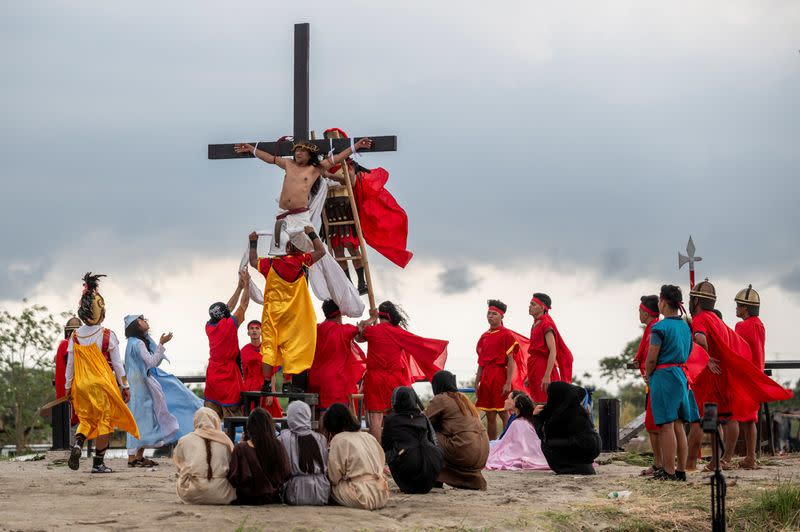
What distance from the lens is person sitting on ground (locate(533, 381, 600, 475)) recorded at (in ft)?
39.4

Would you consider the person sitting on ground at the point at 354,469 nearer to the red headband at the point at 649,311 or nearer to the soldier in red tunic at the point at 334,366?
the soldier in red tunic at the point at 334,366

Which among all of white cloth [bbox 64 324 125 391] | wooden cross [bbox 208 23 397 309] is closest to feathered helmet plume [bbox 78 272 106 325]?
white cloth [bbox 64 324 125 391]

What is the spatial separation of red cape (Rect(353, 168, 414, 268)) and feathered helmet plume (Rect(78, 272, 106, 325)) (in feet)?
9.74

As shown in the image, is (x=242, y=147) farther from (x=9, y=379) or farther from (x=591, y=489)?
(x=9, y=379)

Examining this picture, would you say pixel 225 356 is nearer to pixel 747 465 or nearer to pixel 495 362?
pixel 495 362

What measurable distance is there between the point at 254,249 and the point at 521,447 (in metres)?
3.83

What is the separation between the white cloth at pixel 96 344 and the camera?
11836 millimetres

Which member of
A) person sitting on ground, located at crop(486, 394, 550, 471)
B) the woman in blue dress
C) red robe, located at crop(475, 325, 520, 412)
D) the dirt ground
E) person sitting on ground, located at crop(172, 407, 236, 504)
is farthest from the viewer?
red robe, located at crop(475, 325, 520, 412)

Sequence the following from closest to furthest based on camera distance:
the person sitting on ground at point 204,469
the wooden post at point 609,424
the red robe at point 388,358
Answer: the person sitting on ground at point 204,469 → the red robe at point 388,358 → the wooden post at point 609,424

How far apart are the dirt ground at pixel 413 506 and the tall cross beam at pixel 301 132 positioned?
3.50m

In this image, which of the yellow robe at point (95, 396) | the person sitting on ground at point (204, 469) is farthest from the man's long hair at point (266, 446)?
the yellow robe at point (95, 396)

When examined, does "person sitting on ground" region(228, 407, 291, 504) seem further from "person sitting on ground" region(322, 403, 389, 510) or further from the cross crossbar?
the cross crossbar

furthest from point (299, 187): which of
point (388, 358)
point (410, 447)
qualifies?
point (410, 447)

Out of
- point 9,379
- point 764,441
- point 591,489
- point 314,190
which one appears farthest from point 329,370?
point 9,379
